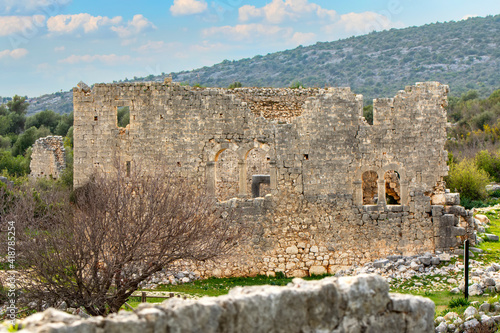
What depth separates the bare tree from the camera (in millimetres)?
12047

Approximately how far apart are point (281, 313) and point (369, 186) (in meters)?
13.3

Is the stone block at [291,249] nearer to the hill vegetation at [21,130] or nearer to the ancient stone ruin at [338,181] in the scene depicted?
the ancient stone ruin at [338,181]

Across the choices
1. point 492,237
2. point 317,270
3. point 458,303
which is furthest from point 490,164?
point 458,303

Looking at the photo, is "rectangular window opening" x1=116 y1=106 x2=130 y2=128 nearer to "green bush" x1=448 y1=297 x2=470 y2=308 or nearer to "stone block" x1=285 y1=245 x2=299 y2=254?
"stone block" x1=285 y1=245 x2=299 y2=254

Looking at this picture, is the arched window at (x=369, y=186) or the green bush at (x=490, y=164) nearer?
the arched window at (x=369, y=186)

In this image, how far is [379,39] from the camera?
8475 centimetres

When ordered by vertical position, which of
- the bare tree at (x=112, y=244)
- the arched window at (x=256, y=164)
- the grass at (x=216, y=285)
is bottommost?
the grass at (x=216, y=285)

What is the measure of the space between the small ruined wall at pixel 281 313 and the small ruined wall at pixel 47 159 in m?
23.5

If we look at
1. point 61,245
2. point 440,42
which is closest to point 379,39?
point 440,42

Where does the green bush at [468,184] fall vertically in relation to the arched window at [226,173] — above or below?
below

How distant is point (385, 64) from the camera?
7475 cm

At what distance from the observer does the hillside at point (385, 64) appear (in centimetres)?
7025

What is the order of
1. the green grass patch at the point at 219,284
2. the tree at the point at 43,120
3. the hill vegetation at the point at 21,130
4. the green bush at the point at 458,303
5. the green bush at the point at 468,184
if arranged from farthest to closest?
the tree at the point at 43,120 → the hill vegetation at the point at 21,130 → the green bush at the point at 468,184 → the green grass patch at the point at 219,284 → the green bush at the point at 458,303

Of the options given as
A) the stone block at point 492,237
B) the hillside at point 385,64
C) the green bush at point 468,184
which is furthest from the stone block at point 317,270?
the hillside at point 385,64
